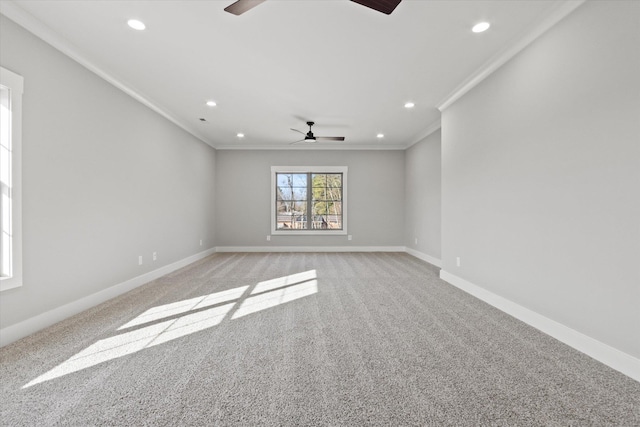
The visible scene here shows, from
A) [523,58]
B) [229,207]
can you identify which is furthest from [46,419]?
[229,207]

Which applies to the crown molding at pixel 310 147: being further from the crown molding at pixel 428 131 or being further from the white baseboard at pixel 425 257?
the white baseboard at pixel 425 257

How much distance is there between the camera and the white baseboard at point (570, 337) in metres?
1.90

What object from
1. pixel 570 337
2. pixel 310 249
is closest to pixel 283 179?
pixel 310 249

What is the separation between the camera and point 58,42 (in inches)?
109

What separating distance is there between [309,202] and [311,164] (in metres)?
0.97

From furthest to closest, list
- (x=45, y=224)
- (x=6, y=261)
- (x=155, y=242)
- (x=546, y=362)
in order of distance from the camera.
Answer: (x=155, y=242) < (x=45, y=224) < (x=6, y=261) < (x=546, y=362)

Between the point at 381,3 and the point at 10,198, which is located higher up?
the point at 381,3

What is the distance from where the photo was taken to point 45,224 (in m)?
2.68

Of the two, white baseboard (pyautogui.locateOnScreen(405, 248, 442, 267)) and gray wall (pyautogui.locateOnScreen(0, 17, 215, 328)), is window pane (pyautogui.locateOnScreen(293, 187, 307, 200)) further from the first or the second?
gray wall (pyautogui.locateOnScreen(0, 17, 215, 328))

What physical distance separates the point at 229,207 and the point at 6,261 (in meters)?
5.19

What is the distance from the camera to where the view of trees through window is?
7.65 m

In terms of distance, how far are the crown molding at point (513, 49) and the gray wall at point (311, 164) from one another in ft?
11.0

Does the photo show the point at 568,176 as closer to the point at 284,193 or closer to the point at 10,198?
the point at 10,198

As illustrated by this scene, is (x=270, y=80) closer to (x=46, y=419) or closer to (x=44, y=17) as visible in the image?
(x=44, y=17)
